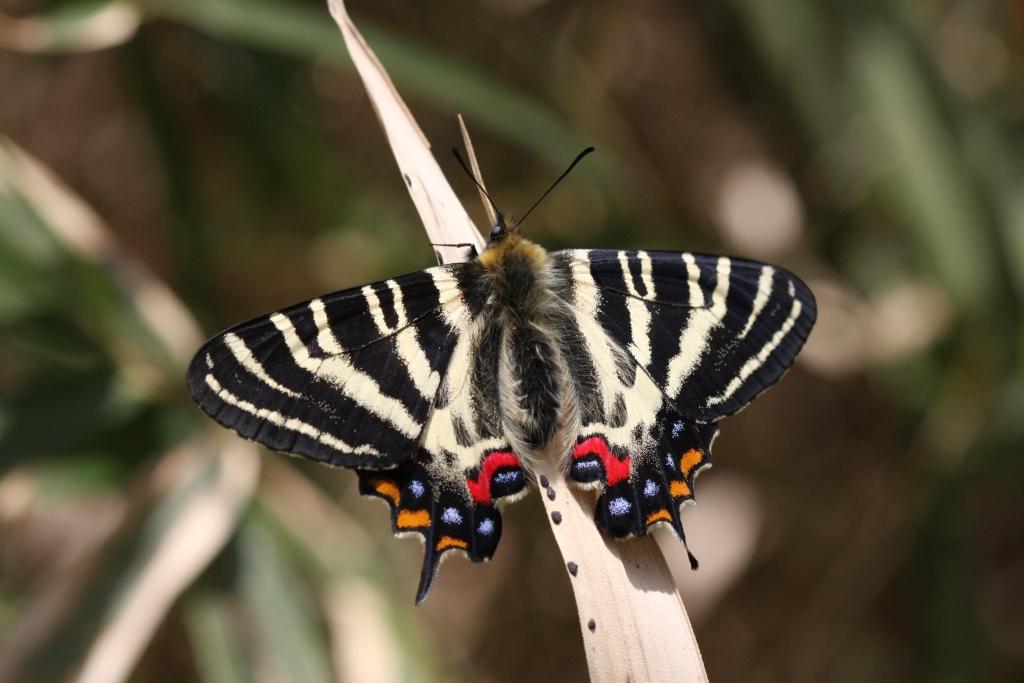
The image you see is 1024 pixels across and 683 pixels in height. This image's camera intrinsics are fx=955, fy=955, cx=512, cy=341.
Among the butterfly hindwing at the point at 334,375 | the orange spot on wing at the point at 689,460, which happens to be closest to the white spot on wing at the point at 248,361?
the butterfly hindwing at the point at 334,375

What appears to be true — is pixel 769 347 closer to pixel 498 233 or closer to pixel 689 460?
pixel 689 460

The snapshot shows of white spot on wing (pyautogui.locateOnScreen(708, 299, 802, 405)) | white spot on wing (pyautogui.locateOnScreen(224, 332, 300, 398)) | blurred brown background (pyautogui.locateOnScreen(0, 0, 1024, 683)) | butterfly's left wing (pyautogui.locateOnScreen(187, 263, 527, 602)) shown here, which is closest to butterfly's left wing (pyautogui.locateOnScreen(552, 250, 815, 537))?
white spot on wing (pyautogui.locateOnScreen(708, 299, 802, 405))

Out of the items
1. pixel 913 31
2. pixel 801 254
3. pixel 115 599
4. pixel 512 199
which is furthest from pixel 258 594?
pixel 913 31

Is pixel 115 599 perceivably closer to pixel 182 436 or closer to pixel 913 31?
pixel 182 436

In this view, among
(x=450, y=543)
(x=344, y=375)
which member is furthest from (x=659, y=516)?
(x=344, y=375)

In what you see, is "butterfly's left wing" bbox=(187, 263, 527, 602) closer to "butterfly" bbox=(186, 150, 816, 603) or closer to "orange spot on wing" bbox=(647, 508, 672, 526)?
"butterfly" bbox=(186, 150, 816, 603)

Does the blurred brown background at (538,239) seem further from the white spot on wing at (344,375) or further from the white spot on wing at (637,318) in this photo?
the white spot on wing at (637,318)
